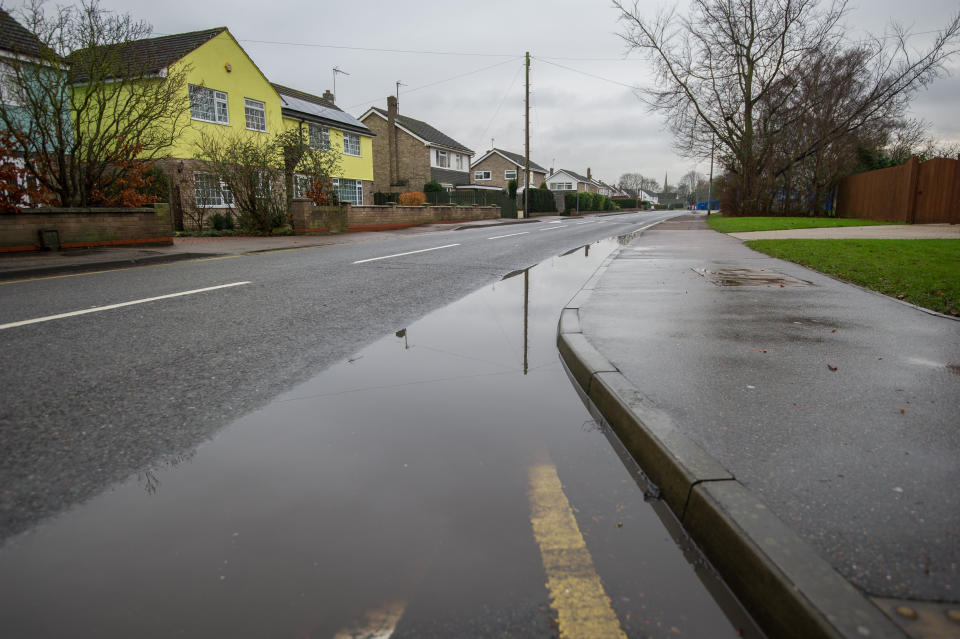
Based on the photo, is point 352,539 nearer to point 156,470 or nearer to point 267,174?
point 156,470

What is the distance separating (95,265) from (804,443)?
1078 centimetres

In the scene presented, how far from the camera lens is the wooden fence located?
1775 cm

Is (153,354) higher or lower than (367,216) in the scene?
lower

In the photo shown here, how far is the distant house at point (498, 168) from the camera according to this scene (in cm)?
6925

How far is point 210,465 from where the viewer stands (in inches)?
95.7

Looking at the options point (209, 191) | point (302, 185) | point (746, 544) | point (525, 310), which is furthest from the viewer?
point (302, 185)

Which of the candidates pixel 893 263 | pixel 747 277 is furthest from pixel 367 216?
pixel 893 263

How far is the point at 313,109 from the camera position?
1304 inches

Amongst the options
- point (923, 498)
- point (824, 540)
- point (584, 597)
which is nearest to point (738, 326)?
point (923, 498)

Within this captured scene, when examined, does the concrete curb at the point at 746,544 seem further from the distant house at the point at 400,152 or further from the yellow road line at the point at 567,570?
the distant house at the point at 400,152

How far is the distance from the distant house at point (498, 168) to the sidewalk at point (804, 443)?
216 ft

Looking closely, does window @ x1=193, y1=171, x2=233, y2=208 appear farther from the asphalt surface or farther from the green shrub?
the green shrub

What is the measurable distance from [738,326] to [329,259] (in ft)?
26.0

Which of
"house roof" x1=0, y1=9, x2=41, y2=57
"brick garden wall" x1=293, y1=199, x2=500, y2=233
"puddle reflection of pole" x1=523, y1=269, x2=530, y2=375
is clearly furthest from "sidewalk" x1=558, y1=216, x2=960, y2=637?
"brick garden wall" x1=293, y1=199, x2=500, y2=233
